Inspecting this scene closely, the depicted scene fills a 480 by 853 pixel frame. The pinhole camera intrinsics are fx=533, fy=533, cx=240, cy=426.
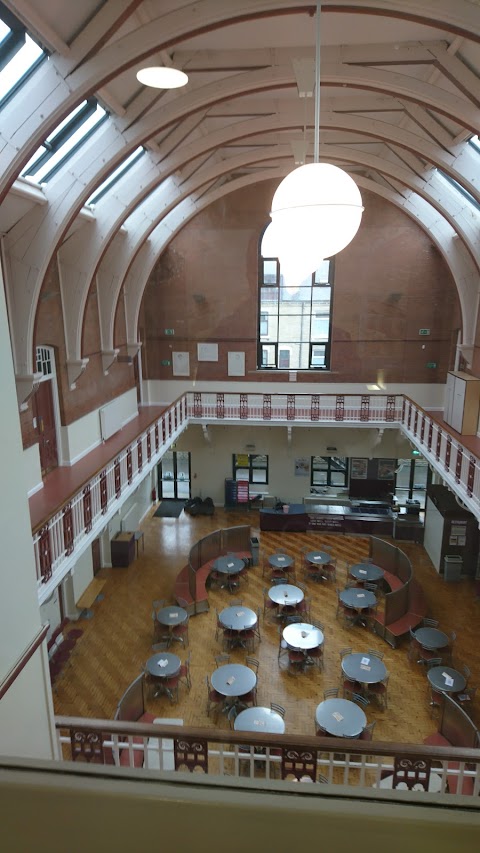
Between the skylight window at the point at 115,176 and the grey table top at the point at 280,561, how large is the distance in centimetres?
930

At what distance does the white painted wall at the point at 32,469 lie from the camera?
392 inches

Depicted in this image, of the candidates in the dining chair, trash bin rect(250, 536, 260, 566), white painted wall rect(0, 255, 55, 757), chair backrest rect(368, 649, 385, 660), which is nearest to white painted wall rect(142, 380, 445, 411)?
trash bin rect(250, 536, 260, 566)

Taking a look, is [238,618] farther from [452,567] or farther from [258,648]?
[452,567]

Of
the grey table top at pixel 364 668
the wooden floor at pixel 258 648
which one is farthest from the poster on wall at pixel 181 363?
the grey table top at pixel 364 668

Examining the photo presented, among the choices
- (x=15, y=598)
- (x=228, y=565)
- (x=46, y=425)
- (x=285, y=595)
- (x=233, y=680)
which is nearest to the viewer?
(x=15, y=598)

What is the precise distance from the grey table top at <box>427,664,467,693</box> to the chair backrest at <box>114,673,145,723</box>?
505cm

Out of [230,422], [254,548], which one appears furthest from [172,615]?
[230,422]

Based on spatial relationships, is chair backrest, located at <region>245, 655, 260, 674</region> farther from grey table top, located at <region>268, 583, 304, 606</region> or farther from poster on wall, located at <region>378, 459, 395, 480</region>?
poster on wall, located at <region>378, 459, 395, 480</region>

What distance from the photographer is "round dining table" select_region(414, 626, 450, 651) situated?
34.1 ft

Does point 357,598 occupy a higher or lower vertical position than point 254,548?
higher

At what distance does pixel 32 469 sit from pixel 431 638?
847 cm

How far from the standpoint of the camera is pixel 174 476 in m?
18.7

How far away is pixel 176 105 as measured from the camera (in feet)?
27.0

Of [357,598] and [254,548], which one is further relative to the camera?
[254,548]
